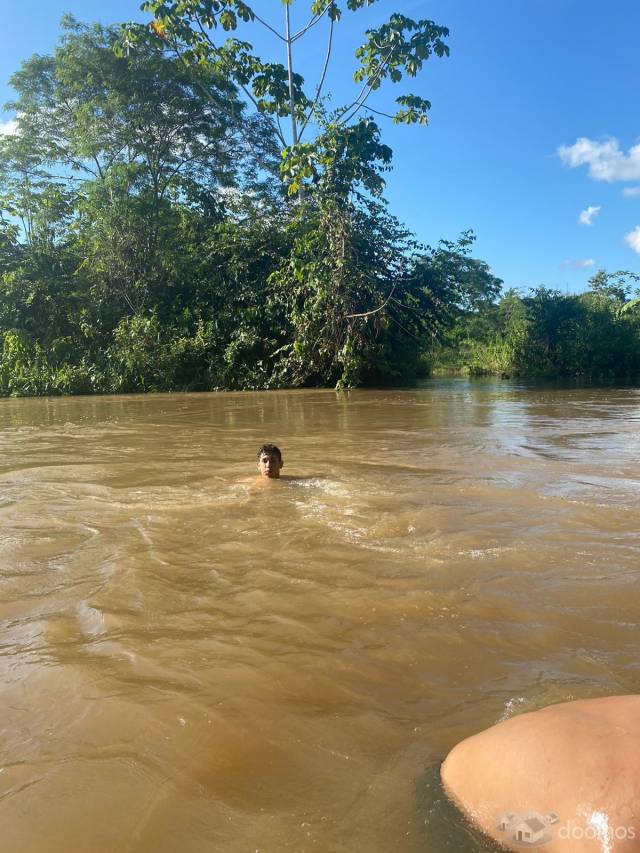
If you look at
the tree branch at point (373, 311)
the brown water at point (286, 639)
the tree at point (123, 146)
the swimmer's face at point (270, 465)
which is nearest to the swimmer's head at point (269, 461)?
the swimmer's face at point (270, 465)

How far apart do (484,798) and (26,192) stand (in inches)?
1023

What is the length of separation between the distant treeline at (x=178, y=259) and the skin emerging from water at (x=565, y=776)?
16.6 meters

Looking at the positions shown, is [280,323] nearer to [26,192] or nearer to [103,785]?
[26,192]

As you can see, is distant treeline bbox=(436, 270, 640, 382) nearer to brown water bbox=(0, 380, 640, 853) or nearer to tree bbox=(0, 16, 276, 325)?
tree bbox=(0, 16, 276, 325)

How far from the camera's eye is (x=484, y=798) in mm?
1535

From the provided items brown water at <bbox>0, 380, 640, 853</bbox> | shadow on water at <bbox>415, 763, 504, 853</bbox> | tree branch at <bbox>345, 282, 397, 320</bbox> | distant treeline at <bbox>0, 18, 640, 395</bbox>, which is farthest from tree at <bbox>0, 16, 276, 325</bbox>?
shadow on water at <bbox>415, 763, 504, 853</bbox>

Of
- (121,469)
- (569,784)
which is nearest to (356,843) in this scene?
(569,784)

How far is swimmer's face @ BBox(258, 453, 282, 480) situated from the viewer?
606 centimetres

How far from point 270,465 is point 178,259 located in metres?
18.0

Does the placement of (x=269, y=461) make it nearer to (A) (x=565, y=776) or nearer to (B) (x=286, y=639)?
(B) (x=286, y=639)

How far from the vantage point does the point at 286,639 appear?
9.00 ft

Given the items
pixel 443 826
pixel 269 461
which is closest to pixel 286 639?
pixel 443 826

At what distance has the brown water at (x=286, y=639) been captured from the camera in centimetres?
170

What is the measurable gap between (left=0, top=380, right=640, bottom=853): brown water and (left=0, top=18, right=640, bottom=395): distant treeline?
43.4ft
